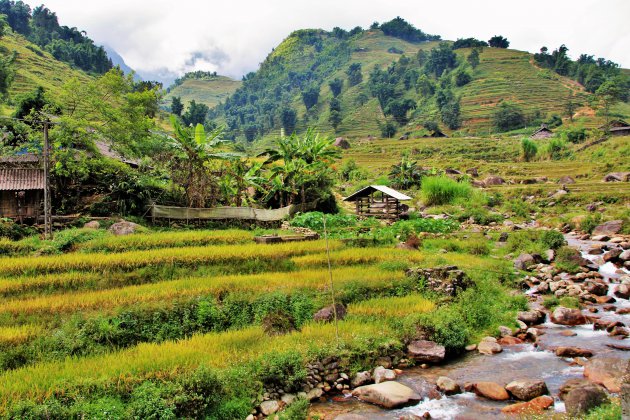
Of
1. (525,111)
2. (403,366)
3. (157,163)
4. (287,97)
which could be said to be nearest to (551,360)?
(403,366)

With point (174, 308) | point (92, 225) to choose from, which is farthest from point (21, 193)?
point (174, 308)

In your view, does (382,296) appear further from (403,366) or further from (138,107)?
(138,107)

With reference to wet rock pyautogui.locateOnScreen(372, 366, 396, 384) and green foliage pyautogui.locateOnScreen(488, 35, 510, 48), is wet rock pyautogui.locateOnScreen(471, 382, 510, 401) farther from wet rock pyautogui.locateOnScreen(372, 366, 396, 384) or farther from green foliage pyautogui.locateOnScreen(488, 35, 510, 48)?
green foliage pyautogui.locateOnScreen(488, 35, 510, 48)

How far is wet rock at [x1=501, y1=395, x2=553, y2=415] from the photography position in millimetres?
7129

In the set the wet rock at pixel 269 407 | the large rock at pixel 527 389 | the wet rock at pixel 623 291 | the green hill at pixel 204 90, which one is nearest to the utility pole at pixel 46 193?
the wet rock at pixel 269 407

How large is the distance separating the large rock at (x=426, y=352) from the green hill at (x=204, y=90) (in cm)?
16726

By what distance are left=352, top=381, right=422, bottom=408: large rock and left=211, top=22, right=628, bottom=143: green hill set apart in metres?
63.1

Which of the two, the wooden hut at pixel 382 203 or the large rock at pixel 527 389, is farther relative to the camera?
the wooden hut at pixel 382 203

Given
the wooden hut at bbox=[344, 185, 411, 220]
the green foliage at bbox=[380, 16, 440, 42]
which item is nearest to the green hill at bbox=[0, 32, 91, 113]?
the wooden hut at bbox=[344, 185, 411, 220]

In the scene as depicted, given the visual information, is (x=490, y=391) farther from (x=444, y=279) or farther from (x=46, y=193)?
(x=46, y=193)

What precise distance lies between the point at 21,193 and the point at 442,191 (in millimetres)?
22889

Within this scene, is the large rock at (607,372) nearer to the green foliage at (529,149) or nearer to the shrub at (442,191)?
the shrub at (442,191)

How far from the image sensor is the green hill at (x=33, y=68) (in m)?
48.2

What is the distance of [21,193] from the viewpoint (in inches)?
746
